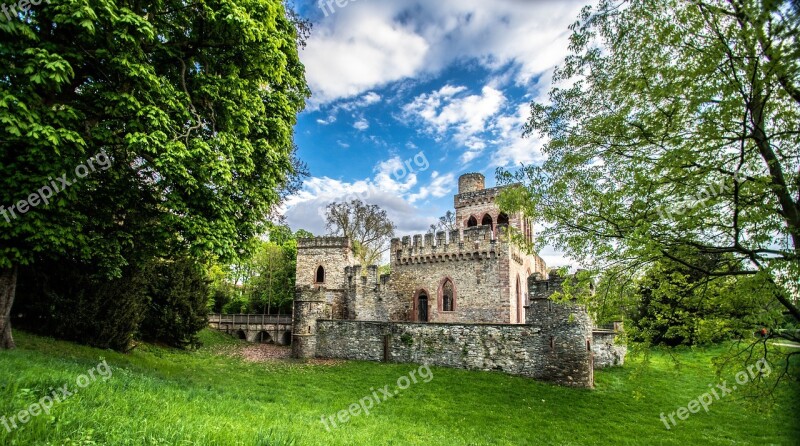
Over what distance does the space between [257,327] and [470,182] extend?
A: 1909cm

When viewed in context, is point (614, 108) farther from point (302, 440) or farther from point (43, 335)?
point (43, 335)

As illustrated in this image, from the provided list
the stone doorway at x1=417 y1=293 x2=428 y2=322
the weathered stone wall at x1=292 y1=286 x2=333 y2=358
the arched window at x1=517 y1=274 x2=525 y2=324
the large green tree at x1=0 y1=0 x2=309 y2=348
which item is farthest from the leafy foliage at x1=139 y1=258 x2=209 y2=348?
the arched window at x1=517 y1=274 x2=525 y2=324

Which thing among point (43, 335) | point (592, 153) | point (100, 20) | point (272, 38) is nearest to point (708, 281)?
point (592, 153)

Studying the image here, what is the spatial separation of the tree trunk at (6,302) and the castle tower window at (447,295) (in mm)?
19194

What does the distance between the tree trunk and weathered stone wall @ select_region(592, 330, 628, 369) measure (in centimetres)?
2088

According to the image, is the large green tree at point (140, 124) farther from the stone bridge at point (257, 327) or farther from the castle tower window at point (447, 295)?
the stone bridge at point (257, 327)

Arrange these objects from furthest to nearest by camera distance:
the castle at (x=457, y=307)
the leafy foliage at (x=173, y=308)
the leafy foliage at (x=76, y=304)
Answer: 1. the leafy foliage at (x=173, y=308)
2. the castle at (x=457, y=307)
3. the leafy foliage at (x=76, y=304)

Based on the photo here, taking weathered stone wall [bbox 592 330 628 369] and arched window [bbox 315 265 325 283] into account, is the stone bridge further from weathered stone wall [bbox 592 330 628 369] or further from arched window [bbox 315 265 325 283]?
weathered stone wall [bbox 592 330 628 369]

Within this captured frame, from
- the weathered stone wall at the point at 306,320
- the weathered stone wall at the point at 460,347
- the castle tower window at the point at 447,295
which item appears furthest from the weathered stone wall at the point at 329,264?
the castle tower window at the point at 447,295

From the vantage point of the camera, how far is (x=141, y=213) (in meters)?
10.5

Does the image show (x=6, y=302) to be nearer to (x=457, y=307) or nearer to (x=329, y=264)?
(x=329, y=264)

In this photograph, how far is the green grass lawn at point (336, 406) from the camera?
16.1 ft

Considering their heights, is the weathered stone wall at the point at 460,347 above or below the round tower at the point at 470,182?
below

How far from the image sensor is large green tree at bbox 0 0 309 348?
285 inches
